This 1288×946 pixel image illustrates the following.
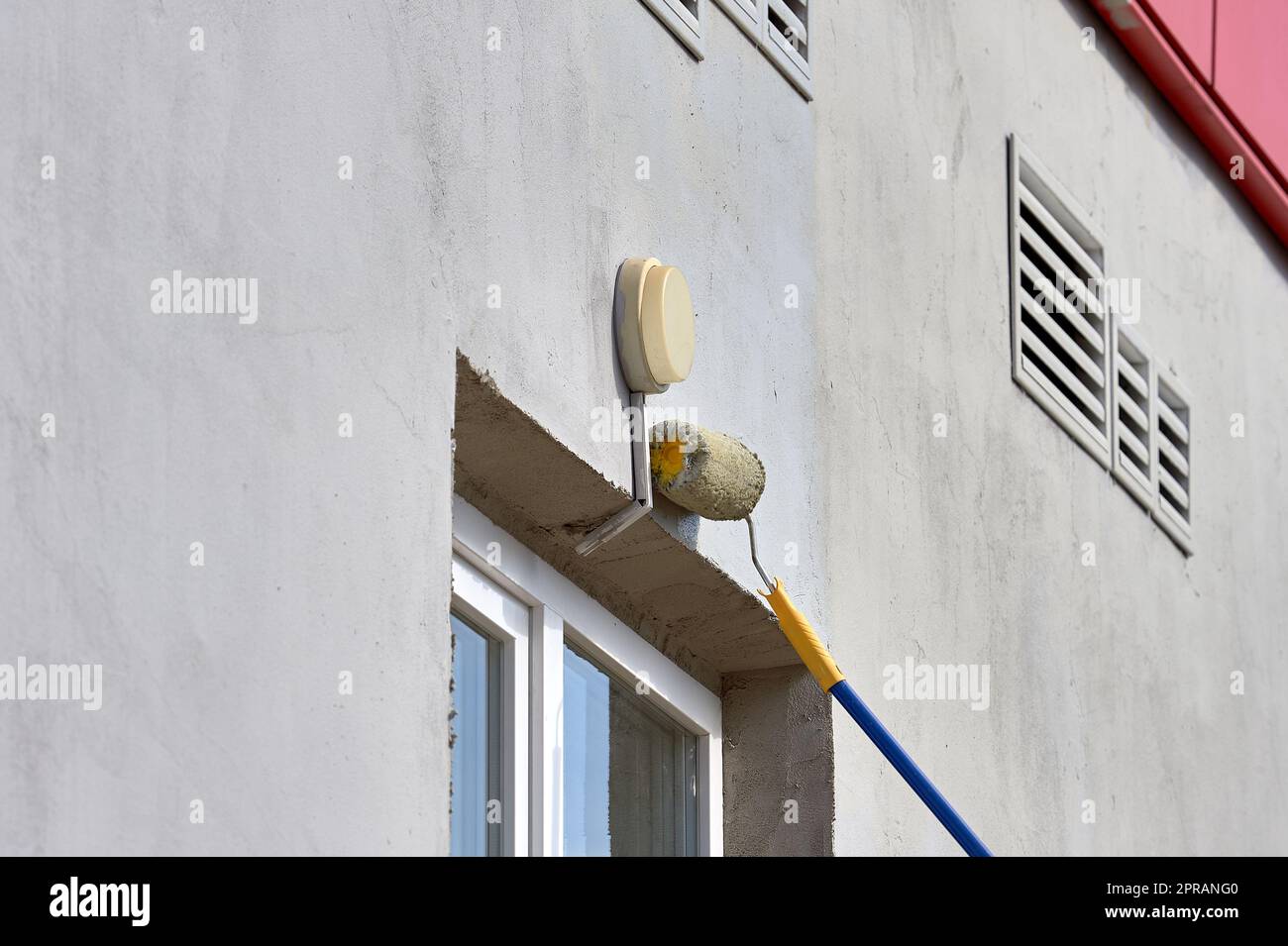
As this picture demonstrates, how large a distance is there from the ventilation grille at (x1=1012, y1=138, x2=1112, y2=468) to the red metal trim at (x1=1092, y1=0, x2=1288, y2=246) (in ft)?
2.47

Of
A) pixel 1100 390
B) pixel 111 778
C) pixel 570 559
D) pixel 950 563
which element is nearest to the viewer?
pixel 111 778

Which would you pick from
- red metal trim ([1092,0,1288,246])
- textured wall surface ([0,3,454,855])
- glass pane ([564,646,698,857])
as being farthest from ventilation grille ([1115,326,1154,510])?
textured wall surface ([0,3,454,855])

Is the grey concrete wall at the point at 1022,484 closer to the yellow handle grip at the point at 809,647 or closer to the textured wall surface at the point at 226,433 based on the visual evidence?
the yellow handle grip at the point at 809,647

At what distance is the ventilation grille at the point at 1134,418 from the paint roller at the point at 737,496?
221 centimetres

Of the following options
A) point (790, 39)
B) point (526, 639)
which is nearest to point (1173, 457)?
point (790, 39)

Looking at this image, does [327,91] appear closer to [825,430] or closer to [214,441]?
[214,441]

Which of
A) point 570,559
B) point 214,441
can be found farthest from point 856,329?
point 214,441

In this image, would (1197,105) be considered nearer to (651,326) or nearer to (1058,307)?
(1058,307)

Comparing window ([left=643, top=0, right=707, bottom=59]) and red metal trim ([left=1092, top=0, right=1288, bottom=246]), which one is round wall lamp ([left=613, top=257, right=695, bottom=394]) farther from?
red metal trim ([left=1092, top=0, right=1288, bottom=246])

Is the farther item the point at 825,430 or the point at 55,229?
the point at 825,430

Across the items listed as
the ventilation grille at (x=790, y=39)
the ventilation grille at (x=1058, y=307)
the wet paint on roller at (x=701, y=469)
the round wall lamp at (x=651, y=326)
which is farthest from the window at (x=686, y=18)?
the ventilation grille at (x=1058, y=307)

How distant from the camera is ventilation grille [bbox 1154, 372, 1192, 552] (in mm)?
6672

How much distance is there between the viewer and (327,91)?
3533 millimetres

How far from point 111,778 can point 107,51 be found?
1.01m
